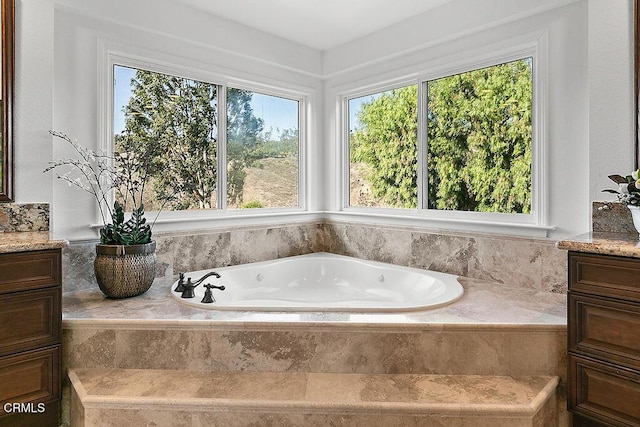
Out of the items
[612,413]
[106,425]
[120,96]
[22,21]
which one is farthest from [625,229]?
[22,21]

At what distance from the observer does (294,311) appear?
2.17 meters

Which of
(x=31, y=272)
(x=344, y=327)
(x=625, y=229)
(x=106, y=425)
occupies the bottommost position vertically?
(x=106, y=425)

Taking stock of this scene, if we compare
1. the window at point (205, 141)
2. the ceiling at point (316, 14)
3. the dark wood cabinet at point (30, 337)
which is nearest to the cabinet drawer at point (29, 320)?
the dark wood cabinet at point (30, 337)

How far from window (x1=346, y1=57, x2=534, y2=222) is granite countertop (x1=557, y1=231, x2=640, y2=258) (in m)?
0.77

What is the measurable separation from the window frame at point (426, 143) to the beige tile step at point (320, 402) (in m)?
1.19

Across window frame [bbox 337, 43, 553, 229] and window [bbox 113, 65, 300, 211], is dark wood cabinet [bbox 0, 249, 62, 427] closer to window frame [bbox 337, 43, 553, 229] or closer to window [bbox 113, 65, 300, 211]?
window [bbox 113, 65, 300, 211]

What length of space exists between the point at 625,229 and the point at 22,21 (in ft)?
11.5

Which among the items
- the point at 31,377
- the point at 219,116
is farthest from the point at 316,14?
the point at 31,377

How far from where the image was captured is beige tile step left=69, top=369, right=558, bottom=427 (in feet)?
5.61

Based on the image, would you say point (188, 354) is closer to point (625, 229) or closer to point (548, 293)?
point (548, 293)

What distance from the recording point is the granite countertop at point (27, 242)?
1812mm

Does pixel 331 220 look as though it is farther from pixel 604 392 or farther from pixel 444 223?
pixel 604 392

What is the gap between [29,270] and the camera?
6.15ft

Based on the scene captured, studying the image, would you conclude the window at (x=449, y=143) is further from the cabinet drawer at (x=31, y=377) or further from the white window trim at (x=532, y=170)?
the cabinet drawer at (x=31, y=377)
